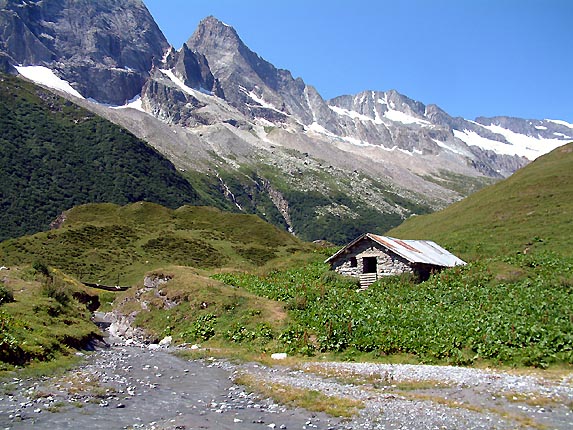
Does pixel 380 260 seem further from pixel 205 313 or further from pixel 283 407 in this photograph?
pixel 283 407

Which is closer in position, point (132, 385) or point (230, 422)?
point (230, 422)

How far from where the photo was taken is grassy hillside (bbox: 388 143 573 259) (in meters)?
64.6

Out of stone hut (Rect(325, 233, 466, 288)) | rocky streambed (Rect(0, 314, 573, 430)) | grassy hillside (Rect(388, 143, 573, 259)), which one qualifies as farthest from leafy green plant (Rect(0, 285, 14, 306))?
grassy hillside (Rect(388, 143, 573, 259))

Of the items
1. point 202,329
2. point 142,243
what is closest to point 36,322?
point 202,329

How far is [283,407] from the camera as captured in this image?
19438 mm

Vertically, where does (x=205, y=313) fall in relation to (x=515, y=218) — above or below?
below

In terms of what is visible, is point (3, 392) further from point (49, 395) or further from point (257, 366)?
point (257, 366)

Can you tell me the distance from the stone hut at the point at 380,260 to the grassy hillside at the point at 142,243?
165 feet

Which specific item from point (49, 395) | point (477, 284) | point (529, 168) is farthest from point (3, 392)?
point (529, 168)

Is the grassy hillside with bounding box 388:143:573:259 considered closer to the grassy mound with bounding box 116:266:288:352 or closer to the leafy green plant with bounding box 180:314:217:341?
the grassy mound with bounding box 116:266:288:352

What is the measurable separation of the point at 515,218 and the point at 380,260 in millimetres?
35276

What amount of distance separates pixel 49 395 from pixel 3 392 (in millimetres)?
1670

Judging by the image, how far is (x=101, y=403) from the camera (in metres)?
19.3

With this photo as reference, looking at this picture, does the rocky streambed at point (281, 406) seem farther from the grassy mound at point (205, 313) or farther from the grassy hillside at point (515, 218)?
the grassy hillside at point (515, 218)
